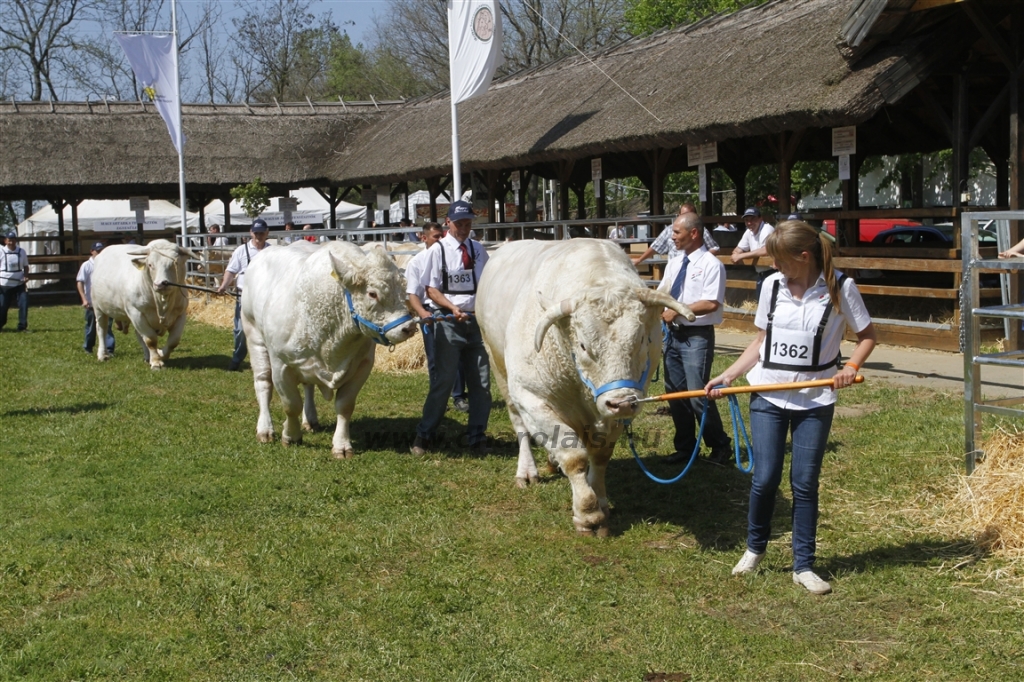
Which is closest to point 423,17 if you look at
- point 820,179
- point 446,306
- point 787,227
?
point 820,179

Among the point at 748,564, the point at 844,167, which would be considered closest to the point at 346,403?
the point at 748,564

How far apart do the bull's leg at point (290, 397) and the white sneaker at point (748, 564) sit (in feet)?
15.0

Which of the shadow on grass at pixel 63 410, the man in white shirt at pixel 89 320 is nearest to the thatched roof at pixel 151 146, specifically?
the man in white shirt at pixel 89 320

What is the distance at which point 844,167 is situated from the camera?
15195 mm

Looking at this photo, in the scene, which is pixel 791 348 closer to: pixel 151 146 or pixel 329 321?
pixel 329 321

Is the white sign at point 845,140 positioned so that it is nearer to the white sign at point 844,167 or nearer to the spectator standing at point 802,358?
the white sign at point 844,167

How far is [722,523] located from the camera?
6535 mm

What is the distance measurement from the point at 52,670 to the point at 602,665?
2.39 metres

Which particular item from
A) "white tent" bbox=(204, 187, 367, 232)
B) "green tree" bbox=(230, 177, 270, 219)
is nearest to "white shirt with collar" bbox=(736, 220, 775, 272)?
"green tree" bbox=(230, 177, 270, 219)

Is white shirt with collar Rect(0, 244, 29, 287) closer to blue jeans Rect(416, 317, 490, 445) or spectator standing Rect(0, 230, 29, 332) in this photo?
spectator standing Rect(0, 230, 29, 332)

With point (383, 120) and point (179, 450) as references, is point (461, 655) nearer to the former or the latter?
point (179, 450)

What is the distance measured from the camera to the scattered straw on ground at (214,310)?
67.1 feet

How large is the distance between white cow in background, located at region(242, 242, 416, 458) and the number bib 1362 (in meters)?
3.47

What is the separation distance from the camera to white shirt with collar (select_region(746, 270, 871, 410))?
5.12m
